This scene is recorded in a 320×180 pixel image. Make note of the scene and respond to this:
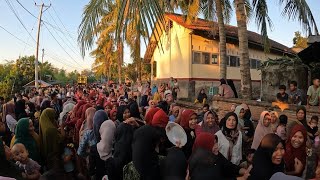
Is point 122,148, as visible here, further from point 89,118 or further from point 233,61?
point 233,61

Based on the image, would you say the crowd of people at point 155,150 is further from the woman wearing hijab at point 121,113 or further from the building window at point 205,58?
the building window at point 205,58

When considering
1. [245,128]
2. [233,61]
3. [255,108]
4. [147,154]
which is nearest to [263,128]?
[245,128]

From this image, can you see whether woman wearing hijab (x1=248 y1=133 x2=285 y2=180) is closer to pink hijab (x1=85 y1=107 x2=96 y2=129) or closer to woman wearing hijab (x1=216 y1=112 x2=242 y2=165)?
woman wearing hijab (x1=216 y1=112 x2=242 y2=165)

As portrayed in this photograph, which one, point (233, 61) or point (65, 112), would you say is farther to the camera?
point (233, 61)

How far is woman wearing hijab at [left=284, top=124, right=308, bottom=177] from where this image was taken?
4898mm

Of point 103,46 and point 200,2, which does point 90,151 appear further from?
point 103,46

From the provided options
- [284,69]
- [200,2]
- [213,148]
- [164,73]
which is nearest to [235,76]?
[164,73]

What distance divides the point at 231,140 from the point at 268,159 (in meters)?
1.67

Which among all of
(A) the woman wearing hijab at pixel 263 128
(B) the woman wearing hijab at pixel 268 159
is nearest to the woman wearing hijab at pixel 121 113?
(A) the woman wearing hijab at pixel 263 128

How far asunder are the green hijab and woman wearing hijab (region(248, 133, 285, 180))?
10.2 feet

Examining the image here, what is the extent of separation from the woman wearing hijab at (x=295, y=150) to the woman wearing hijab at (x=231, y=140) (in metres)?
0.77

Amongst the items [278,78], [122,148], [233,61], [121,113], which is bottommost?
[122,148]

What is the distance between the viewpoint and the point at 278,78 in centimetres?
1341

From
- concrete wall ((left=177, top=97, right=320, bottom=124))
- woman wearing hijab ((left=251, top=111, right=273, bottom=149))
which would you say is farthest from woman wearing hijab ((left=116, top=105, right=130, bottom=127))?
concrete wall ((left=177, top=97, right=320, bottom=124))
